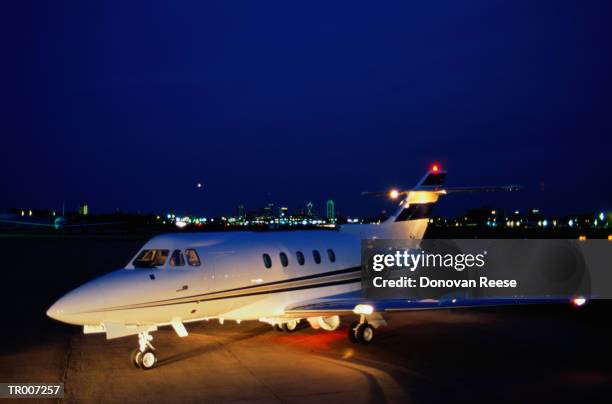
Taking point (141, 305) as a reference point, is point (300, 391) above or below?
below

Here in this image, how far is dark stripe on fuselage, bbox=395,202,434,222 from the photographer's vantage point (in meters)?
19.9

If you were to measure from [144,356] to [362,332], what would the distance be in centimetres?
515

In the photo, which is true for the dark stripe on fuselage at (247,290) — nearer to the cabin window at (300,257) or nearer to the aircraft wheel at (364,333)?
the cabin window at (300,257)

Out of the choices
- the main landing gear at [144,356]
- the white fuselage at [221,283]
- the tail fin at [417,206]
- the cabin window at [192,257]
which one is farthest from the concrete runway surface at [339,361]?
the tail fin at [417,206]

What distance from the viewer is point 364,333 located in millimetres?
15078

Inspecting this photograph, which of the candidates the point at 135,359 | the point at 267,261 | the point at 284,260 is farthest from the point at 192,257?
the point at 284,260

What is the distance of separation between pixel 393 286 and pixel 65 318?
387 inches

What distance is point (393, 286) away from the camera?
18.5m

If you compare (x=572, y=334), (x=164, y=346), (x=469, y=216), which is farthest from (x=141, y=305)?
(x=469, y=216)

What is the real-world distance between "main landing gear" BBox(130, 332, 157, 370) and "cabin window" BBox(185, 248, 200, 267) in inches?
64.4

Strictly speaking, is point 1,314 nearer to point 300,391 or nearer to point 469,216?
point 300,391

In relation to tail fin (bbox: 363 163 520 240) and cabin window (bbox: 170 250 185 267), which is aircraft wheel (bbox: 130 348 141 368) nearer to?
cabin window (bbox: 170 250 185 267)

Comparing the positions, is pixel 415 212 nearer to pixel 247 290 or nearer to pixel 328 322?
pixel 328 322

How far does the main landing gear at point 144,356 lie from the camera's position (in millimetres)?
12320
